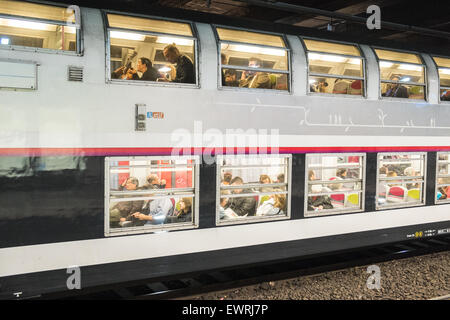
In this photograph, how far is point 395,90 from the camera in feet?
25.3

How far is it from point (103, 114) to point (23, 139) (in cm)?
93

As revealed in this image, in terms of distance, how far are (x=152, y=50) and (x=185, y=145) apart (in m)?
1.34

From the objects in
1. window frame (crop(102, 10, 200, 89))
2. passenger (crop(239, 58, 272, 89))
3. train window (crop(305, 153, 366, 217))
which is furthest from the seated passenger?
train window (crop(305, 153, 366, 217))

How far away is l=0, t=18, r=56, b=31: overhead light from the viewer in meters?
5.04

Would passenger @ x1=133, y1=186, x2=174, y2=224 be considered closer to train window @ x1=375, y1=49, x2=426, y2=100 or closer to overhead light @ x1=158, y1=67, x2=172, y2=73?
overhead light @ x1=158, y1=67, x2=172, y2=73

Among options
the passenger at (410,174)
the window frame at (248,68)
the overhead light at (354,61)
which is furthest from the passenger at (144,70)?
the passenger at (410,174)

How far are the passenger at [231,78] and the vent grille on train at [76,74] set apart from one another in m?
1.92

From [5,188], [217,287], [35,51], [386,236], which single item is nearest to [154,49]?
[35,51]

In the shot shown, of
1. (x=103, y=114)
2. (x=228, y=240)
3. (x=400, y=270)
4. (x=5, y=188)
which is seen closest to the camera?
(x=5, y=188)

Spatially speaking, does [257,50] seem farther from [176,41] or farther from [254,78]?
[176,41]

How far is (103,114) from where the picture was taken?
5.42 metres

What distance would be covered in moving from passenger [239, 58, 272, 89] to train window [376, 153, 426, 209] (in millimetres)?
2441

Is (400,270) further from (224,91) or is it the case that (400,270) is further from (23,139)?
(23,139)

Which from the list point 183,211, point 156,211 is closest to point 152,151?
point 156,211
